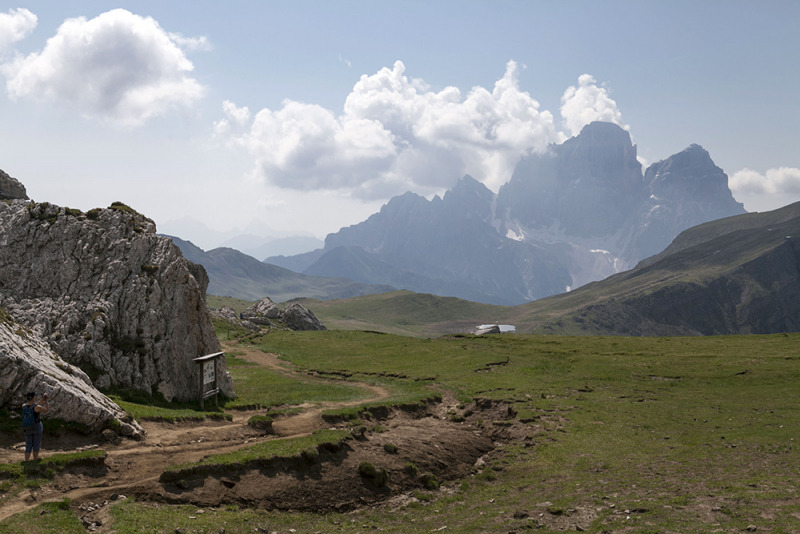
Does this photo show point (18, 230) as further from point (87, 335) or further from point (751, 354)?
point (751, 354)

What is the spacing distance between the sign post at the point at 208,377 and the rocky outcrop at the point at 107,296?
2.02 metres

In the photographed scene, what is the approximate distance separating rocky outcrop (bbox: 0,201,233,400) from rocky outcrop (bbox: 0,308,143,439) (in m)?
7.83

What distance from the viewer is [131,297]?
40.9 m

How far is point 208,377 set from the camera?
40281 mm

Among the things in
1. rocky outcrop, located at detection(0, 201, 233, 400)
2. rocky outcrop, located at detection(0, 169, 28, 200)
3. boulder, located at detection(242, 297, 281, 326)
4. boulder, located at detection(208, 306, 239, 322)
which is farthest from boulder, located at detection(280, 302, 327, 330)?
rocky outcrop, located at detection(0, 201, 233, 400)

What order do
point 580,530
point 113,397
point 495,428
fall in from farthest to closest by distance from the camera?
point 495,428
point 113,397
point 580,530

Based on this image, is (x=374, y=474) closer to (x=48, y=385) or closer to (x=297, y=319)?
(x=48, y=385)

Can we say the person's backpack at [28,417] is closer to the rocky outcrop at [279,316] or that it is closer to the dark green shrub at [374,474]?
the dark green shrub at [374,474]

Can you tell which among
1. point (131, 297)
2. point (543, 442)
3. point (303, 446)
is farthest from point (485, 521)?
point (131, 297)

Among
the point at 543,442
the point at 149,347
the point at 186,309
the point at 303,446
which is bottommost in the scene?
the point at 543,442

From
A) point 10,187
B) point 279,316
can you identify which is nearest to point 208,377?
point 10,187

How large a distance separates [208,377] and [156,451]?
14707 mm

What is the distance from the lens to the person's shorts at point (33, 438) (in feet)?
71.2

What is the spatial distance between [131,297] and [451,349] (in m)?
59.4
